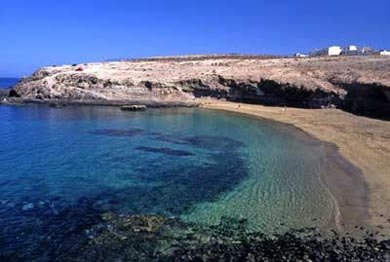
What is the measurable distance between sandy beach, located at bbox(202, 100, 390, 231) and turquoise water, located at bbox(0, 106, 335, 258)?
1638mm

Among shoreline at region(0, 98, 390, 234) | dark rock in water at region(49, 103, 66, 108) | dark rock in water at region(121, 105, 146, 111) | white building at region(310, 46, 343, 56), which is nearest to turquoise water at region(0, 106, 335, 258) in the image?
shoreline at region(0, 98, 390, 234)

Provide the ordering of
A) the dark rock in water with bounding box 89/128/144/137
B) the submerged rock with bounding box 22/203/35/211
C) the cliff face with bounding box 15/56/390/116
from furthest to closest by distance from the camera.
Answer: the cliff face with bounding box 15/56/390/116
the dark rock in water with bounding box 89/128/144/137
the submerged rock with bounding box 22/203/35/211

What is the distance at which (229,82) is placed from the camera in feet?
207

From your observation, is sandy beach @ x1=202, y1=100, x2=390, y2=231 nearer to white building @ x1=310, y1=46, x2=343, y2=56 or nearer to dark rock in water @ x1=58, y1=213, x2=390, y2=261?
dark rock in water @ x1=58, y1=213, x2=390, y2=261

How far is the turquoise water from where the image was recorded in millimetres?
19031

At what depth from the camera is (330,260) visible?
15102 millimetres

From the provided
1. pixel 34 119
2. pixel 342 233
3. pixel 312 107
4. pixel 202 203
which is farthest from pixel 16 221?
pixel 312 107

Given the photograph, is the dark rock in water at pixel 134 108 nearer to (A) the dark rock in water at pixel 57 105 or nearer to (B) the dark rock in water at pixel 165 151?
(A) the dark rock in water at pixel 57 105

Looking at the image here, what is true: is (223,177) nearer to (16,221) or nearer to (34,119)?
(16,221)

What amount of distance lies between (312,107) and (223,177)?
104ft

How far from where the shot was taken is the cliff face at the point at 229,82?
53.6m

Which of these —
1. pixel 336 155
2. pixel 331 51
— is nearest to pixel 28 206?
pixel 336 155

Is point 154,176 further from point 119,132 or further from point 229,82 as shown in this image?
point 229,82

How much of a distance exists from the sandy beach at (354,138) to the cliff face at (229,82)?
233cm
